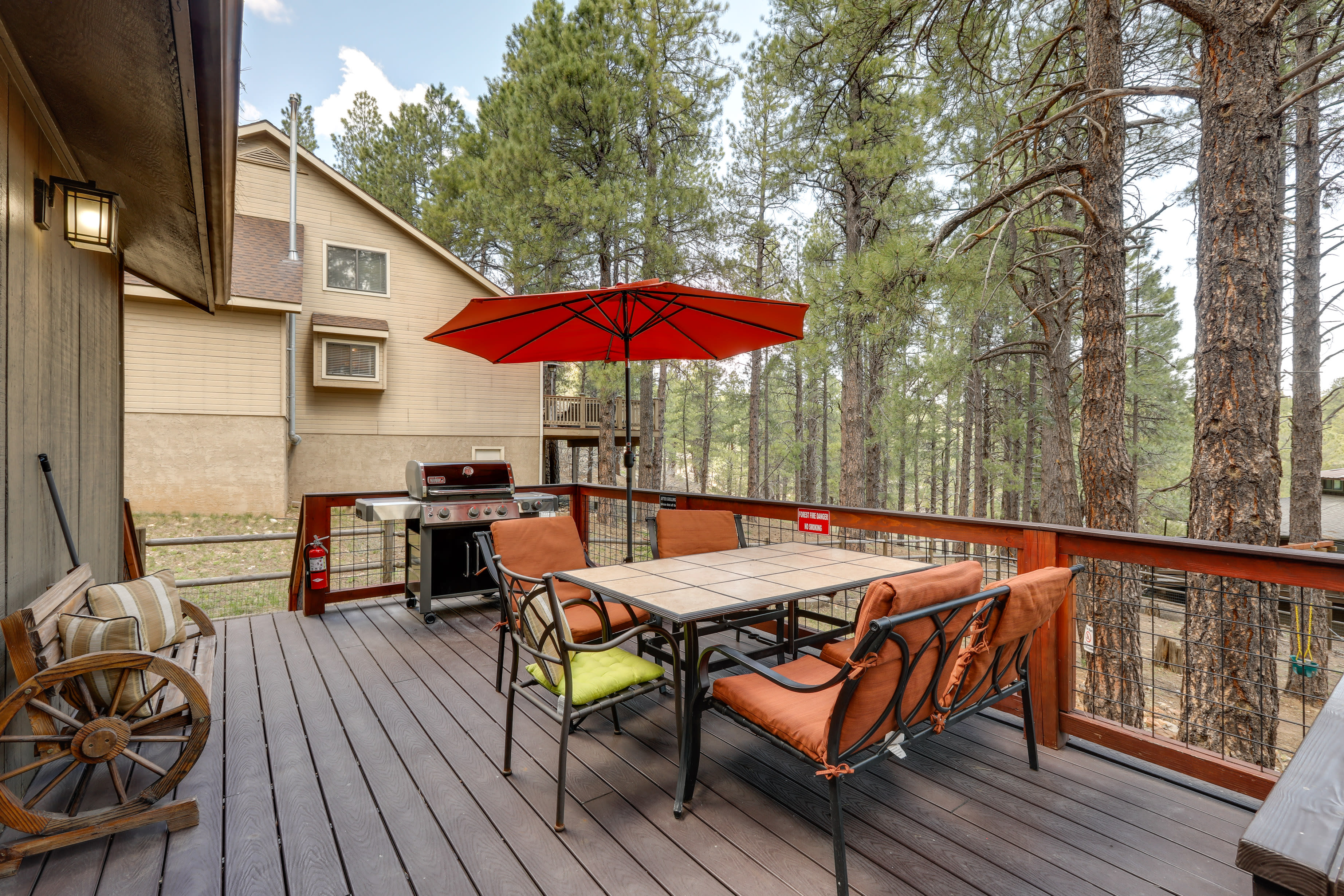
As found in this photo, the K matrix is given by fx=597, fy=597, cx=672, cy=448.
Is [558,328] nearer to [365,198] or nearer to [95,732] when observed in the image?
[95,732]

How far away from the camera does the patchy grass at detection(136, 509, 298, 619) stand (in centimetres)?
704

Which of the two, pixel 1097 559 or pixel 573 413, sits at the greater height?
pixel 573 413

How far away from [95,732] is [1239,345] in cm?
526

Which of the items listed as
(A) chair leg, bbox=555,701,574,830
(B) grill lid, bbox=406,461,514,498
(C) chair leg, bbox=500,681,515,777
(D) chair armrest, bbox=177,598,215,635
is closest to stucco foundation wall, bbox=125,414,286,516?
(B) grill lid, bbox=406,461,514,498

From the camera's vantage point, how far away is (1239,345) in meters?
3.22

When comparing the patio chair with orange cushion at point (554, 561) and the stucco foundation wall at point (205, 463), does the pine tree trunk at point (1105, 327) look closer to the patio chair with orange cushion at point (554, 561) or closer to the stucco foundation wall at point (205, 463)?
the patio chair with orange cushion at point (554, 561)

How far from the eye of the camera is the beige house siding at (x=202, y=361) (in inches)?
375

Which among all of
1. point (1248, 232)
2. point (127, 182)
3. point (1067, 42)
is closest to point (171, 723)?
point (127, 182)

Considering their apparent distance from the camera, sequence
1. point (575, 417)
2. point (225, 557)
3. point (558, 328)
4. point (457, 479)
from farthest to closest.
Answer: point (575, 417)
point (225, 557)
point (457, 479)
point (558, 328)

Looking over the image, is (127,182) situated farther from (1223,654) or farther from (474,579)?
(1223,654)

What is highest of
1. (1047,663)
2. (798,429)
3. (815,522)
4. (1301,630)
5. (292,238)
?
(292,238)

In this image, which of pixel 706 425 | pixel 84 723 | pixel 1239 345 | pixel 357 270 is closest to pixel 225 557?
pixel 357 270

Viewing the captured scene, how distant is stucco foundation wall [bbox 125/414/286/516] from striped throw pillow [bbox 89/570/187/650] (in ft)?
28.1

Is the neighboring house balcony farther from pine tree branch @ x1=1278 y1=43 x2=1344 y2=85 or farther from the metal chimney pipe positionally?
pine tree branch @ x1=1278 y1=43 x2=1344 y2=85
